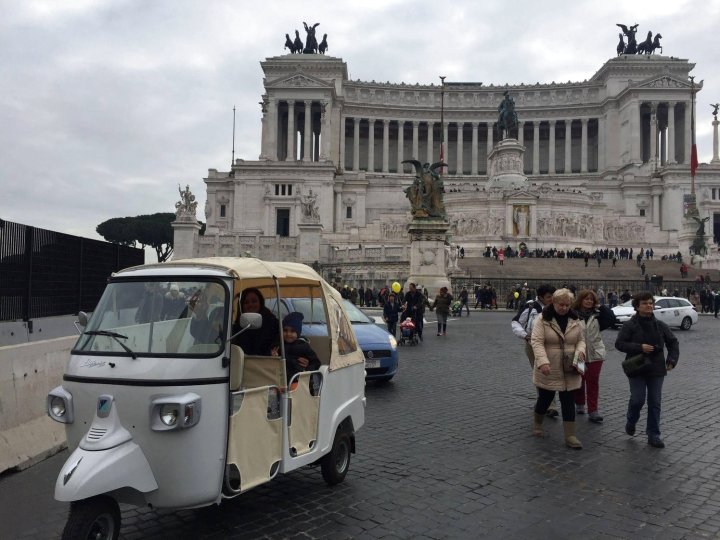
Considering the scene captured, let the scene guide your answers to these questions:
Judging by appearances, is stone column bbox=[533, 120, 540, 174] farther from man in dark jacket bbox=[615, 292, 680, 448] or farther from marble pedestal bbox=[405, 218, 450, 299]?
man in dark jacket bbox=[615, 292, 680, 448]

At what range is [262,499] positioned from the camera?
Result: 5.25 m

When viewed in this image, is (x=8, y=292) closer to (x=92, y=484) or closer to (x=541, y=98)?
(x=92, y=484)

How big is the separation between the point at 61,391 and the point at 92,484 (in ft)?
2.87

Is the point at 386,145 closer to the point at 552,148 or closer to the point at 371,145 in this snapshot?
the point at 371,145

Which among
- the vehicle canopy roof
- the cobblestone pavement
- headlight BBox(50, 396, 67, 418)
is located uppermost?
the vehicle canopy roof

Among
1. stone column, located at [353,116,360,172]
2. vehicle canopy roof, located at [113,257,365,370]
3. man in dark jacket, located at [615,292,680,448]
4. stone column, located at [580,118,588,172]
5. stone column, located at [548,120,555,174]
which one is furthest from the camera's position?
stone column, located at [548,120,555,174]

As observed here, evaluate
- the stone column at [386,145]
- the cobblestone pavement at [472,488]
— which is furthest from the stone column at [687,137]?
the cobblestone pavement at [472,488]

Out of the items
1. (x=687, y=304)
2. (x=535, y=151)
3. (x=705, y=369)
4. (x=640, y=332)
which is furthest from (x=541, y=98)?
(x=640, y=332)

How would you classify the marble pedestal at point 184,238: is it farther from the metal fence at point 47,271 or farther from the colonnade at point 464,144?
the colonnade at point 464,144

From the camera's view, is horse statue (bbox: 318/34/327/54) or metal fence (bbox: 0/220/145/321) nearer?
metal fence (bbox: 0/220/145/321)

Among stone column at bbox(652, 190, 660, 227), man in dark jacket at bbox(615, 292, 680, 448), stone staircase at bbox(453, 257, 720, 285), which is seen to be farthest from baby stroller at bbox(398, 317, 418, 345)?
stone column at bbox(652, 190, 660, 227)

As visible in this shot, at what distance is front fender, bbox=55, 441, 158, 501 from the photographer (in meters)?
3.64

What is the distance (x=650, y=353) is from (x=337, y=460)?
3841 millimetres

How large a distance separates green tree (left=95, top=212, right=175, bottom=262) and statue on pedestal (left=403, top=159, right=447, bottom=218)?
6493 cm
